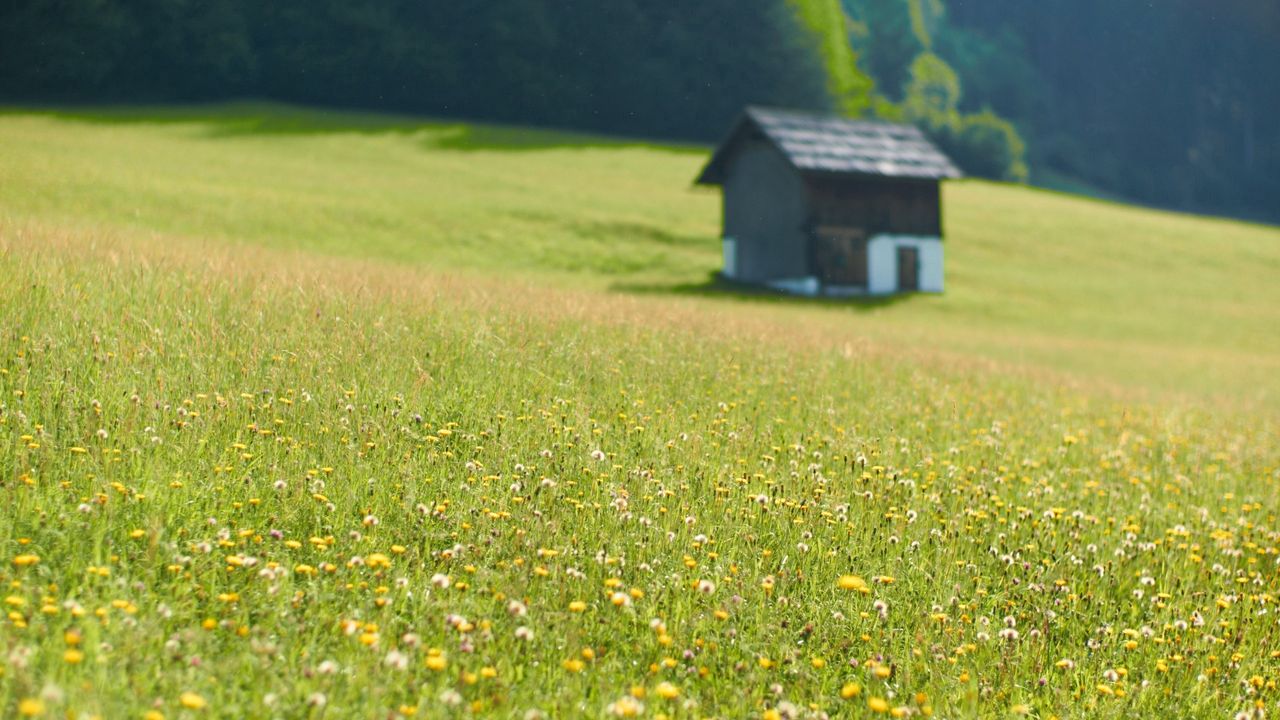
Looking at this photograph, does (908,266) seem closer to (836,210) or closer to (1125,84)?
(836,210)

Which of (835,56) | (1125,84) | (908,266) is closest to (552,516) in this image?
(908,266)

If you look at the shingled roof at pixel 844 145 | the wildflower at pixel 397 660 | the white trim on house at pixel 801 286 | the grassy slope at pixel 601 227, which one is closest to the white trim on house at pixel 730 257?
the grassy slope at pixel 601 227

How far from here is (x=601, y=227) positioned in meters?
37.3

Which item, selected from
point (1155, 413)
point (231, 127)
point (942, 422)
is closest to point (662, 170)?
point (231, 127)

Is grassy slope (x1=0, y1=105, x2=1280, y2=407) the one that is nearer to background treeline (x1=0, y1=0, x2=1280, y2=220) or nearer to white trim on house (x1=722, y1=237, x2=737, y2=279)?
white trim on house (x1=722, y1=237, x2=737, y2=279)

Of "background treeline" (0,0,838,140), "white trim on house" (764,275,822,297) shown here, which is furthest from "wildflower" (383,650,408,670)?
"background treeline" (0,0,838,140)

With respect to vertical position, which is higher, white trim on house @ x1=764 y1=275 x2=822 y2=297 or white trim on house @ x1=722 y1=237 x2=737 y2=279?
white trim on house @ x1=722 y1=237 x2=737 y2=279

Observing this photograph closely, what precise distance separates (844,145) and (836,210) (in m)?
2.35

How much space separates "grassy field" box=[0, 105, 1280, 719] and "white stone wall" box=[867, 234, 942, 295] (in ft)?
80.5

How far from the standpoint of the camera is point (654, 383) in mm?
8188

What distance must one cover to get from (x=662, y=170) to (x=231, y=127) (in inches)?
856

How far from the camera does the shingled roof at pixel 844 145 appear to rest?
34844 millimetres

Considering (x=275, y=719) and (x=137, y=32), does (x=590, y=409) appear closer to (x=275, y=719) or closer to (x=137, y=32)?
(x=275, y=719)

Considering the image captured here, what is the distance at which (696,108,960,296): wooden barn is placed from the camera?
35.7 metres
